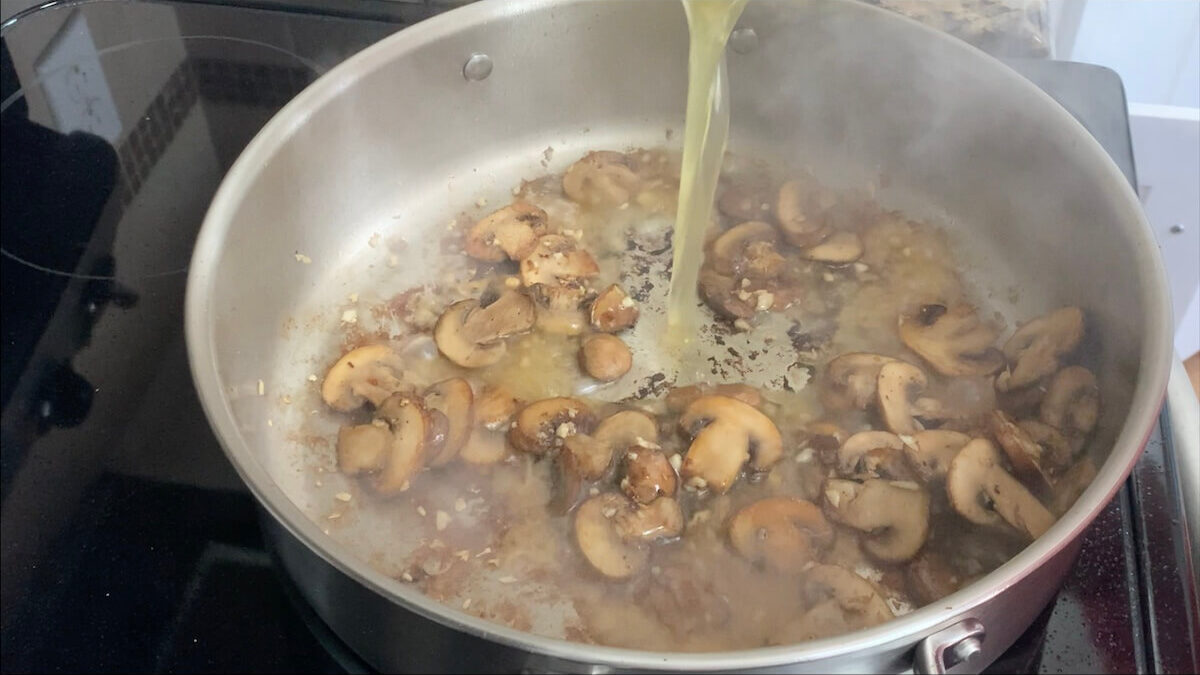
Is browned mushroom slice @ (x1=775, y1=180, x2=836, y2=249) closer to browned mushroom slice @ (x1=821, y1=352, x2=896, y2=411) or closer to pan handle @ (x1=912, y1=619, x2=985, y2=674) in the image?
browned mushroom slice @ (x1=821, y1=352, x2=896, y2=411)

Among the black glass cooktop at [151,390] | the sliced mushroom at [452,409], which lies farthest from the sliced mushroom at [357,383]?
the black glass cooktop at [151,390]

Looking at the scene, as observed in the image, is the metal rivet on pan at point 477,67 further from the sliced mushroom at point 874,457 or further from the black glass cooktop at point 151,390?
the sliced mushroom at point 874,457

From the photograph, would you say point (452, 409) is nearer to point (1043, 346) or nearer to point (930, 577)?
point (930, 577)

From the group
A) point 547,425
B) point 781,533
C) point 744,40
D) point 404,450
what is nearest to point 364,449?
point 404,450

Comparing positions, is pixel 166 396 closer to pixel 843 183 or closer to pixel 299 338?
pixel 299 338

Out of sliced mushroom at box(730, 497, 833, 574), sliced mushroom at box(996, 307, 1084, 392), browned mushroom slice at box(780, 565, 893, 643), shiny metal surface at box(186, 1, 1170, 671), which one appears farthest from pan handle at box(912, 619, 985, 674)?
sliced mushroom at box(996, 307, 1084, 392)

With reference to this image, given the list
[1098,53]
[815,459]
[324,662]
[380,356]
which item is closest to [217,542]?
Answer: [324,662]
